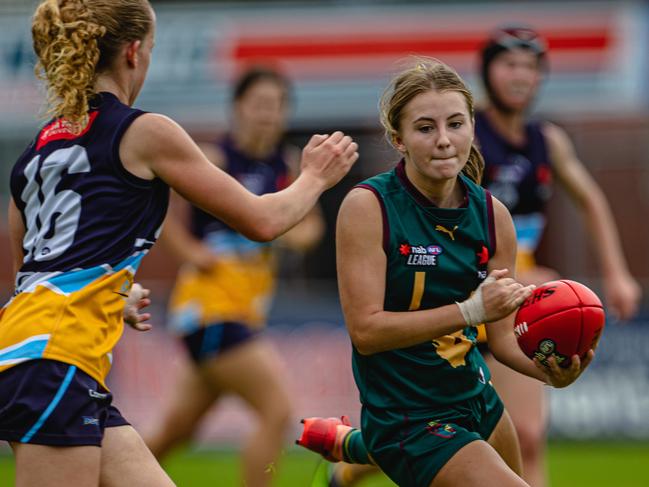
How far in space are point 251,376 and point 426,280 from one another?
3.22 meters

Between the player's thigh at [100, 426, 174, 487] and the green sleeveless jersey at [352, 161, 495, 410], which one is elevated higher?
the green sleeveless jersey at [352, 161, 495, 410]

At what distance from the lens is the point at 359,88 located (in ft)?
65.4

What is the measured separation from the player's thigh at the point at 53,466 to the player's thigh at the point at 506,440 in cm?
155

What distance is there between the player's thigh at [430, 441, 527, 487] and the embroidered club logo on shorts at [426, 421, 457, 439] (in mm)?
83

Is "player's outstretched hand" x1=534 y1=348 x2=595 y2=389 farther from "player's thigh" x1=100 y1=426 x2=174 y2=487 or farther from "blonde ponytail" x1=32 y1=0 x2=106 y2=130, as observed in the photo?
"blonde ponytail" x1=32 y1=0 x2=106 y2=130

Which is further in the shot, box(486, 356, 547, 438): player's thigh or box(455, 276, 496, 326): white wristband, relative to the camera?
box(486, 356, 547, 438): player's thigh

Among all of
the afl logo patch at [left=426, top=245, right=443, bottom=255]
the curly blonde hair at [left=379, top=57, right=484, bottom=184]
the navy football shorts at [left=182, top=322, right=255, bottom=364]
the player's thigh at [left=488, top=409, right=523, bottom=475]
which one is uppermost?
the curly blonde hair at [left=379, top=57, right=484, bottom=184]

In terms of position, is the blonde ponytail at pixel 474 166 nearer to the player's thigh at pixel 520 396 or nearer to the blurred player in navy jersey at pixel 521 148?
the player's thigh at pixel 520 396

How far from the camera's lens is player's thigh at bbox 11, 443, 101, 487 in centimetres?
381

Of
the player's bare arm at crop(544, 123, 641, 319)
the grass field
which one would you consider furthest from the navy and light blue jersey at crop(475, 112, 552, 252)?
the grass field

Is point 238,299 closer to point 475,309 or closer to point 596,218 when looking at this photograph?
point 596,218

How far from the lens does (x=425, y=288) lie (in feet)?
14.5

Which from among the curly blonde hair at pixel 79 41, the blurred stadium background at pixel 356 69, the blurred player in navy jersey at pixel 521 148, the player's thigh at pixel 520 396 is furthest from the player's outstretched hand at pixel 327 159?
the blurred stadium background at pixel 356 69

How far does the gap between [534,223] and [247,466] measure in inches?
83.9
